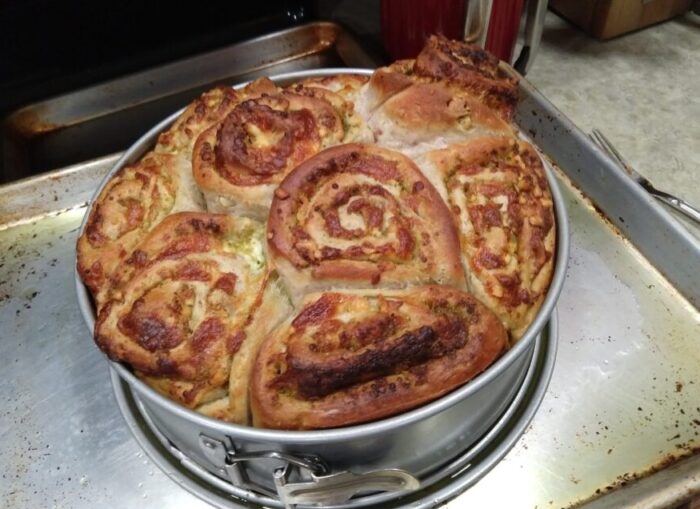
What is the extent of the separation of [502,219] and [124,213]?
61 centimetres

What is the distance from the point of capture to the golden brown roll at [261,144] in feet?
3.28


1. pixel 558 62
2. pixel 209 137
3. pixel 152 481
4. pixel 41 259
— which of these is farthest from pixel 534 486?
pixel 558 62

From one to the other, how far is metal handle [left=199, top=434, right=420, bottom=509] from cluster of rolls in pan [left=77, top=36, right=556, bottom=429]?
0.15ft

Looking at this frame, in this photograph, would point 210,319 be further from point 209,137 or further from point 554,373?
point 554,373

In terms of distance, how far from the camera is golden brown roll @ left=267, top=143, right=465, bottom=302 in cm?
90

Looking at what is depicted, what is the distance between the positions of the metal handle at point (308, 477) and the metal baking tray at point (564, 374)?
203 mm

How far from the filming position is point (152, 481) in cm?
108

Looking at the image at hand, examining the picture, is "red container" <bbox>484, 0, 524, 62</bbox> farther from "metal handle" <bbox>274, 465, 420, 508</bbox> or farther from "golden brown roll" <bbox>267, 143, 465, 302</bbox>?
"metal handle" <bbox>274, 465, 420, 508</bbox>

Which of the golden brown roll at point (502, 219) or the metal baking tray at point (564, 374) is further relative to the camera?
the metal baking tray at point (564, 374)

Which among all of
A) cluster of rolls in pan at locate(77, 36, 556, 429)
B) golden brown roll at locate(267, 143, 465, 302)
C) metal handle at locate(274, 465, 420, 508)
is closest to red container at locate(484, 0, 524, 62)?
cluster of rolls in pan at locate(77, 36, 556, 429)

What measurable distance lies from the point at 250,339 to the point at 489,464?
0.46 metres

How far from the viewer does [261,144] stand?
1.04 m

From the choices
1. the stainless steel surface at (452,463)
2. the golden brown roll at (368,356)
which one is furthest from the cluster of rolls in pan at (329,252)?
the stainless steel surface at (452,463)

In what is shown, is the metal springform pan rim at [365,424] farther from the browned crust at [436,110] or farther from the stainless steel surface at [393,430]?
the browned crust at [436,110]
